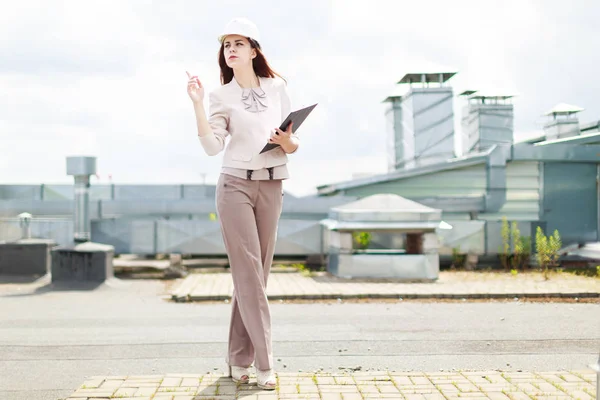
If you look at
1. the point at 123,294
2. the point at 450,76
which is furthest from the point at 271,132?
the point at 450,76

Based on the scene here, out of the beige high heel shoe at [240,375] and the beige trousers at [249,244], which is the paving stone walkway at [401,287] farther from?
the beige trousers at [249,244]

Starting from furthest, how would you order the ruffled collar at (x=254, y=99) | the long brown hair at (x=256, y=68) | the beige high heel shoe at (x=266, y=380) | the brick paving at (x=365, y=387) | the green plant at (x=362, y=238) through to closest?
the green plant at (x=362, y=238), the long brown hair at (x=256, y=68), the ruffled collar at (x=254, y=99), the beige high heel shoe at (x=266, y=380), the brick paving at (x=365, y=387)

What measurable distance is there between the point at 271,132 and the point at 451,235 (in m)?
10.8

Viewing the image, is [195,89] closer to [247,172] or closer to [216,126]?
[216,126]

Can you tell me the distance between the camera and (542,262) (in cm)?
1491

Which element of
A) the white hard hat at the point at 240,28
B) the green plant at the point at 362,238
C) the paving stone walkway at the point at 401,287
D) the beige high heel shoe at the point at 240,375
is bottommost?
the paving stone walkway at the point at 401,287

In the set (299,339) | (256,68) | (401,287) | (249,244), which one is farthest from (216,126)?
(401,287)

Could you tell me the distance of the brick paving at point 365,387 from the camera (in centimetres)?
467

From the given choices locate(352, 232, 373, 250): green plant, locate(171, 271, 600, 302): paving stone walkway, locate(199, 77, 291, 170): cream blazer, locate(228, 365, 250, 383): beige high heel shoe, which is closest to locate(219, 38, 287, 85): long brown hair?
locate(199, 77, 291, 170): cream blazer

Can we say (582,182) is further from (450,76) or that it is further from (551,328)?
(551,328)

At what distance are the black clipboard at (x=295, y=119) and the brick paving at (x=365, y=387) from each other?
5.14 ft

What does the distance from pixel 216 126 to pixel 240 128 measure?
0.53 ft

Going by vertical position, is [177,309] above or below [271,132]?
below

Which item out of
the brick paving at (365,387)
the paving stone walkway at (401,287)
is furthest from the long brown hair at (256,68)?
the paving stone walkway at (401,287)
